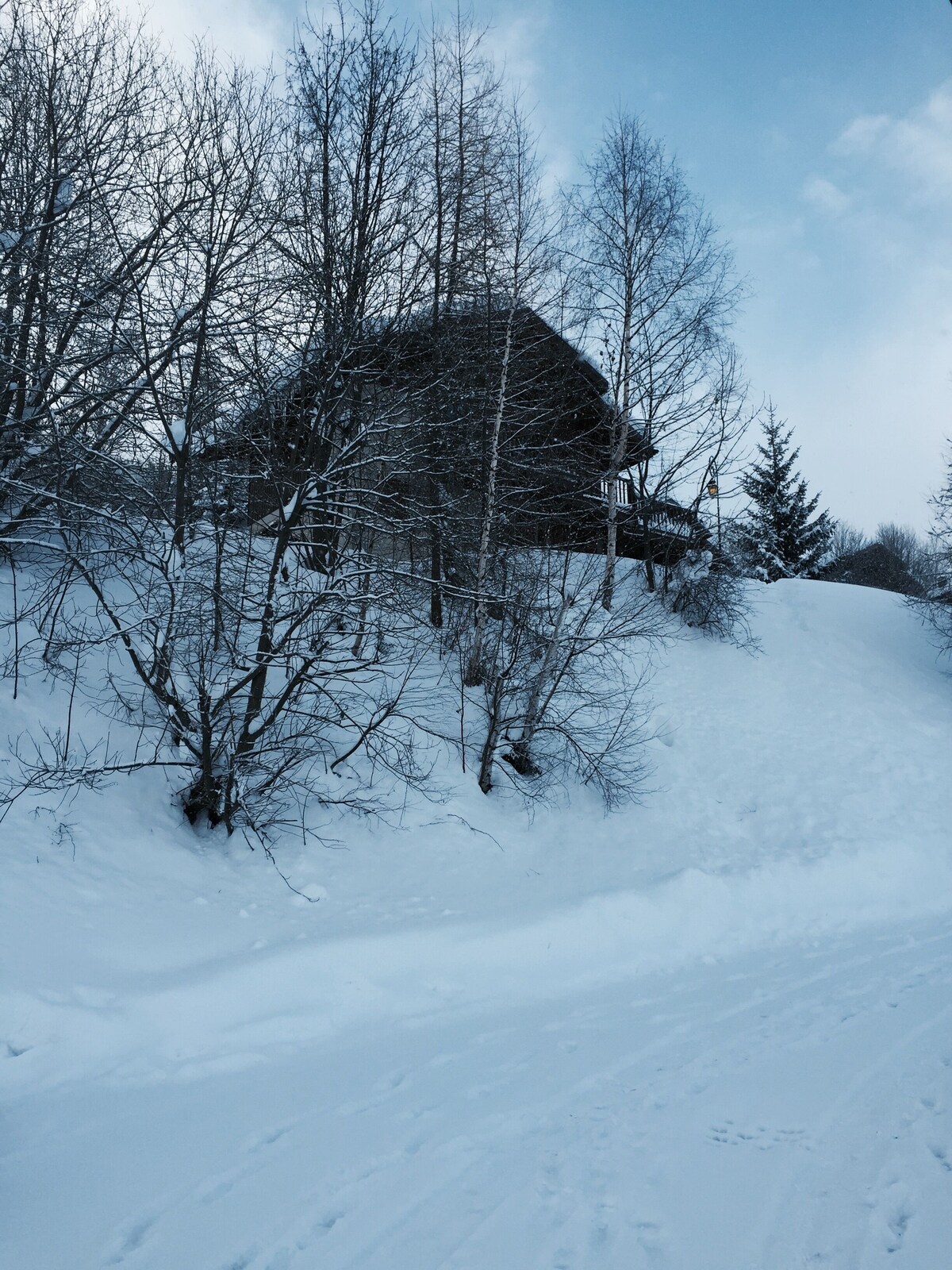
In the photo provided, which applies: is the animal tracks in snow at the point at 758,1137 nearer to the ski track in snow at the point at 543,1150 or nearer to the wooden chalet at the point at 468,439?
the ski track in snow at the point at 543,1150

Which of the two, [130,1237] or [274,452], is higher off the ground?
[274,452]

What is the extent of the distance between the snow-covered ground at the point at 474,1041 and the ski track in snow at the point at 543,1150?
2cm

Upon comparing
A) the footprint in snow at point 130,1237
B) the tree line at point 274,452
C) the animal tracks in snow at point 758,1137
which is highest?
the tree line at point 274,452

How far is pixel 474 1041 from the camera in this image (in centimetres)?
553

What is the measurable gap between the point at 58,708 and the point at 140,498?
98.2 inches

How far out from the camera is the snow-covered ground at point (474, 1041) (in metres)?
3.49

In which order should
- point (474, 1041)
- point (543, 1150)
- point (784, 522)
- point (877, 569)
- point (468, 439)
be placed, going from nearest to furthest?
point (543, 1150) < point (474, 1041) < point (468, 439) < point (784, 522) < point (877, 569)

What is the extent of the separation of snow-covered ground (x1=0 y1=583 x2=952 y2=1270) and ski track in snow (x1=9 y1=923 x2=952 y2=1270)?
0.02m

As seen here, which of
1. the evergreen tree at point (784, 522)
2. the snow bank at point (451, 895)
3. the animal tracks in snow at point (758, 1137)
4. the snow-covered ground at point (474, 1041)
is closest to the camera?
the snow-covered ground at point (474, 1041)

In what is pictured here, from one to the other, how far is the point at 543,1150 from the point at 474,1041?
58.8 inches

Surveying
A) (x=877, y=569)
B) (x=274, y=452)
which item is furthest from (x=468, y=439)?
(x=877, y=569)

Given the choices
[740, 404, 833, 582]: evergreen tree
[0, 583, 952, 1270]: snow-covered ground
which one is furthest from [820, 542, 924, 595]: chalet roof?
[0, 583, 952, 1270]: snow-covered ground

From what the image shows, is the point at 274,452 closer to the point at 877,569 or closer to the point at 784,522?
the point at 784,522

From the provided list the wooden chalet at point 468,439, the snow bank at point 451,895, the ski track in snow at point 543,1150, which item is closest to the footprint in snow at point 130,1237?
the ski track in snow at point 543,1150
